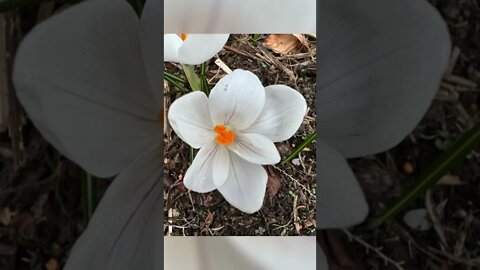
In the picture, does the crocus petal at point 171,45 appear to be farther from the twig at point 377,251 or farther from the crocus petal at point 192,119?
the twig at point 377,251

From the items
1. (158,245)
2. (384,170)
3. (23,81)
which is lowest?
(158,245)

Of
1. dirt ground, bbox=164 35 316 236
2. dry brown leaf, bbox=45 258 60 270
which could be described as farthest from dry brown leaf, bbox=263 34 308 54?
dry brown leaf, bbox=45 258 60 270

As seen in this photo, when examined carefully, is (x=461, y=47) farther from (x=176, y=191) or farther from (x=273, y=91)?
(x=176, y=191)

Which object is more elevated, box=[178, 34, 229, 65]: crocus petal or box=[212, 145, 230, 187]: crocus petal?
box=[178, 34, 229, 65]: crocus petal

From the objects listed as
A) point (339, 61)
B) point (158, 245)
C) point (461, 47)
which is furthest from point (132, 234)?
point (461, 47)

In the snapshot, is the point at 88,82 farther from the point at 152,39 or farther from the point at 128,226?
the point at 128,226

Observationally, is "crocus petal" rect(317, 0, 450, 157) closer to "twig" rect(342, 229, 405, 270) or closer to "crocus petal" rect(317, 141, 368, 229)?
"crocus petal" rect(317, 141, 368, 229)
